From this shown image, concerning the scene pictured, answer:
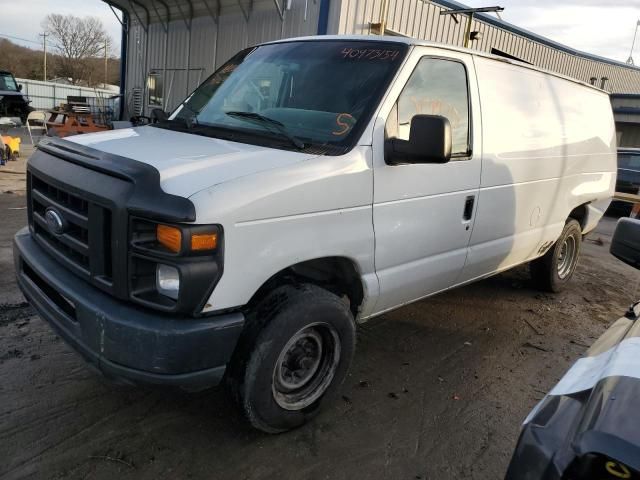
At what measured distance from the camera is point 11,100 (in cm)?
2422

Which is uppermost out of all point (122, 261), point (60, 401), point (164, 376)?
point (122, 261)

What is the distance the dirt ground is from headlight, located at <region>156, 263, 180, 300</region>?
21.9 inches

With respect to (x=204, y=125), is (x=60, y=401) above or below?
below

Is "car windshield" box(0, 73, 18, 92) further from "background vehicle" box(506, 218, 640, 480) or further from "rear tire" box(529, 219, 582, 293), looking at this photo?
"background vehicle" box(506, 218, 640, 480)

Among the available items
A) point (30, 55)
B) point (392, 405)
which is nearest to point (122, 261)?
point (392, 405)

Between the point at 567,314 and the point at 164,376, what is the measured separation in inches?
173

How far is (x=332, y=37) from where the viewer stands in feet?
12.0

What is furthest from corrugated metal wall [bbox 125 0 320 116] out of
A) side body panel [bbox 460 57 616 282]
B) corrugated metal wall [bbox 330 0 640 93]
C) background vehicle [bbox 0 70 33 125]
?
side body panel [bbox 460 57 616 282]

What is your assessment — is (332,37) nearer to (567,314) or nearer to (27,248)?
(27,248)

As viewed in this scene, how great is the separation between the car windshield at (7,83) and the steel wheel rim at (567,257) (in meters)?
26.9

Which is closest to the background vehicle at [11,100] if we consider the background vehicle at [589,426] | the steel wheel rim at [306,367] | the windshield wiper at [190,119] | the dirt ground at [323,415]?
the dirt ground at [323,415]

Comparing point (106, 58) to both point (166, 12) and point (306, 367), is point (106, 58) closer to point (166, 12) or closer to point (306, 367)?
point (166, 12)

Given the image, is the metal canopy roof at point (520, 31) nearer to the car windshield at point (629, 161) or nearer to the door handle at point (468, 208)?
the car windshield at point (629, 161)

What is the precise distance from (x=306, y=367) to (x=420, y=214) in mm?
1205
